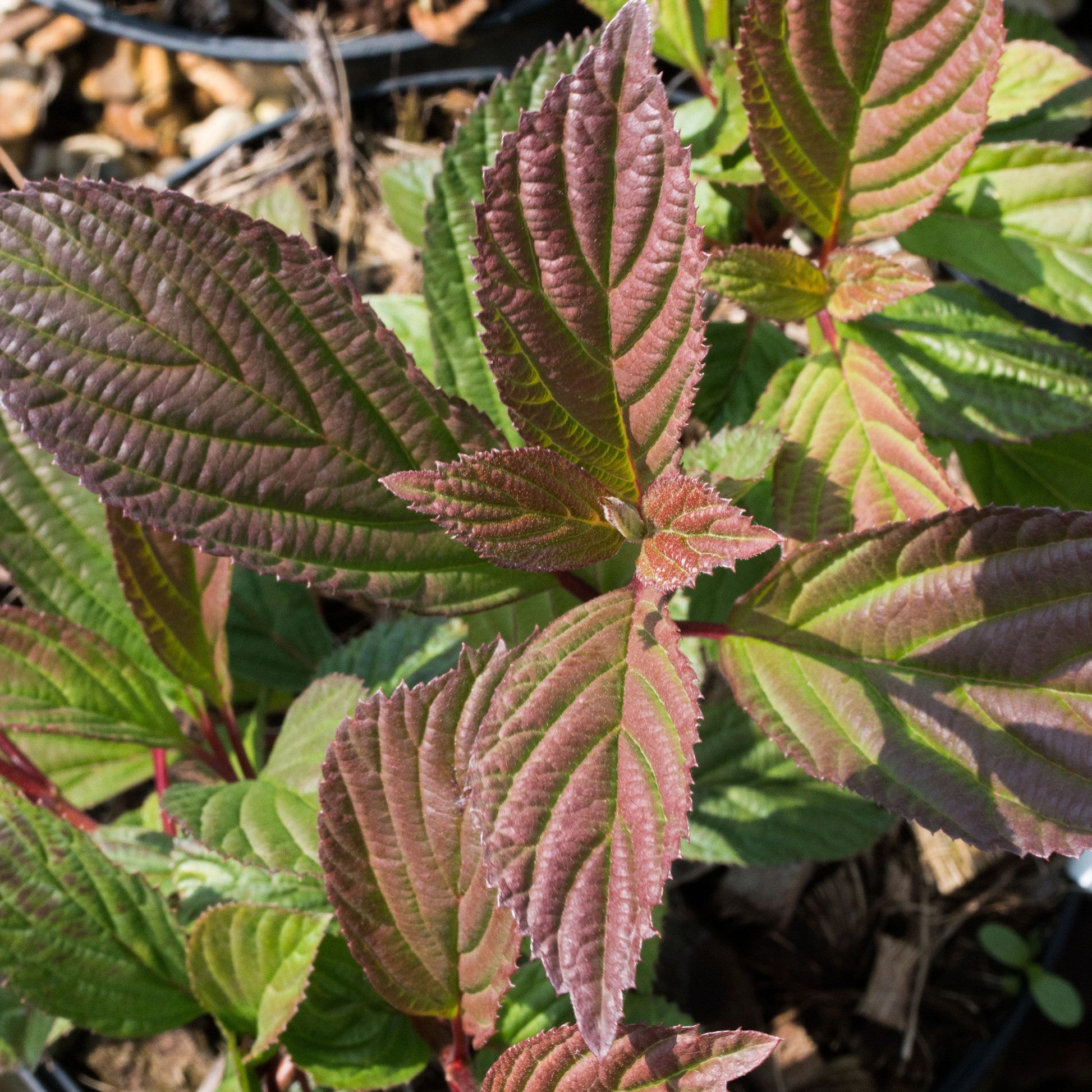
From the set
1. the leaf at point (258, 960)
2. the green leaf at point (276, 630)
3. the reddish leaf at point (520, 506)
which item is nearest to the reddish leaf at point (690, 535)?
the reddish leaf at point (520, 506)

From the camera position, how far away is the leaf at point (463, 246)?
0.90 m

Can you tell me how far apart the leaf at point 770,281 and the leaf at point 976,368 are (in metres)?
0.07

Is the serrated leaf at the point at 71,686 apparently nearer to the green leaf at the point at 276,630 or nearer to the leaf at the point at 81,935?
the leaf at the point at 81,935

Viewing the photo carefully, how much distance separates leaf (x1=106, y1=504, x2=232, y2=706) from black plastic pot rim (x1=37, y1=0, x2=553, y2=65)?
4.01 ft

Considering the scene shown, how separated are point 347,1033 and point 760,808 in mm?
518

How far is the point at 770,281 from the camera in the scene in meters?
0.80

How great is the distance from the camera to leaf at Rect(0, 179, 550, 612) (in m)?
0.60

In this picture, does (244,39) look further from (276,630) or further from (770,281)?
(770,281)

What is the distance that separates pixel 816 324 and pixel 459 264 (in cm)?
32

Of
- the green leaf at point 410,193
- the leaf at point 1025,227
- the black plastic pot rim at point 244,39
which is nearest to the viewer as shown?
the leaf at point 1025,227

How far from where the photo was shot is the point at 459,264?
0.91 meters

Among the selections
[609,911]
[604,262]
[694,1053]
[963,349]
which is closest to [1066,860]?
[963,349]

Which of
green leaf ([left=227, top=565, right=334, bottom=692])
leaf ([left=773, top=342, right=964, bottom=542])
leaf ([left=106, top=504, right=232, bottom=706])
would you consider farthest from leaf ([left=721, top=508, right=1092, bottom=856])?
green leaf ([left=227, top=565, right=334, bottom=692])

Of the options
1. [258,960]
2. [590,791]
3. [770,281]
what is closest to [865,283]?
[770,281]
